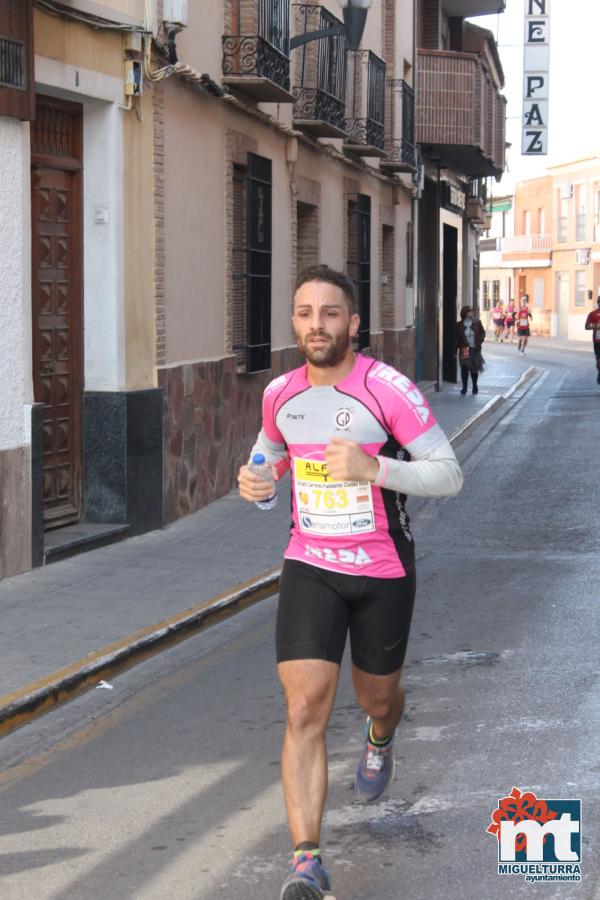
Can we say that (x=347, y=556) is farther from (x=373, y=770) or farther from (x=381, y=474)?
(x=373, y=770)

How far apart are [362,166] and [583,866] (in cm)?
1878

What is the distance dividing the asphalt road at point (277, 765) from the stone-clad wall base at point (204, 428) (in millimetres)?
3431

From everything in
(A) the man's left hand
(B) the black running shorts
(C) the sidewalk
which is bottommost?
(C) the sidewalk

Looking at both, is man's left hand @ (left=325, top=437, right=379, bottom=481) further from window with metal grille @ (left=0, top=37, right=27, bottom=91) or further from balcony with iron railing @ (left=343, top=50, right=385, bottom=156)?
balcony with iron railing @ (left=343, top=50, right=385, bottom=156)

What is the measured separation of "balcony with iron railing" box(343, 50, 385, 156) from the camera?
21.7 metres

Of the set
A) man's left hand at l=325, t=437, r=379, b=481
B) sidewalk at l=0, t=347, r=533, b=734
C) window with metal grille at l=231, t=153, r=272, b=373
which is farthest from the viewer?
window with metal grille at l=231, t=153, r=272, b=373

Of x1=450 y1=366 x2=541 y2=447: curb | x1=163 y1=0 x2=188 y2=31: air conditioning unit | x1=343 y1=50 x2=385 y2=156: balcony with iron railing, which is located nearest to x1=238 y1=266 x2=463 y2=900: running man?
x1=163 y1=0 x2=188 y2=31: air conditioning unit

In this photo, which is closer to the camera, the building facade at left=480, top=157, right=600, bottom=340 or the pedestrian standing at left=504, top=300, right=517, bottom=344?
the pedestrian standing at left=504, top=300, right=517, bottom=344

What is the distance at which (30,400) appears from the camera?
1035 centimetres

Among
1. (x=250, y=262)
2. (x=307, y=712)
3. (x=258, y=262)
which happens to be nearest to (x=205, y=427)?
(x=250, y=262)

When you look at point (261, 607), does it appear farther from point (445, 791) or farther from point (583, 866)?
point (583, 866)

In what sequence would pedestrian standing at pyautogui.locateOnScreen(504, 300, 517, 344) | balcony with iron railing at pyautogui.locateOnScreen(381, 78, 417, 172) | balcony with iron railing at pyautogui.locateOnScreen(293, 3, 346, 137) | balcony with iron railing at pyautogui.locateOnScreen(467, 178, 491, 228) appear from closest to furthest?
balcony with iron railing at pyautogui.locateOnScreen(293, 3, 346, 137), balcony with iron railing at pyautogui.locateOnScreen(381, 78, 417, 172), balcony with iron railing at pyautogui.locateOnScreen(467, 178, 491, 228), pedestrian standing at pyautogui.locateOnScreen(504, 300, 517, 344)

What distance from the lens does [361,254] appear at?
22.9 m

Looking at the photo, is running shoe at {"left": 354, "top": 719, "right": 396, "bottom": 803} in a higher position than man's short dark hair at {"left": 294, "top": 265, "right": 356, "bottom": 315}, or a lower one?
lower
